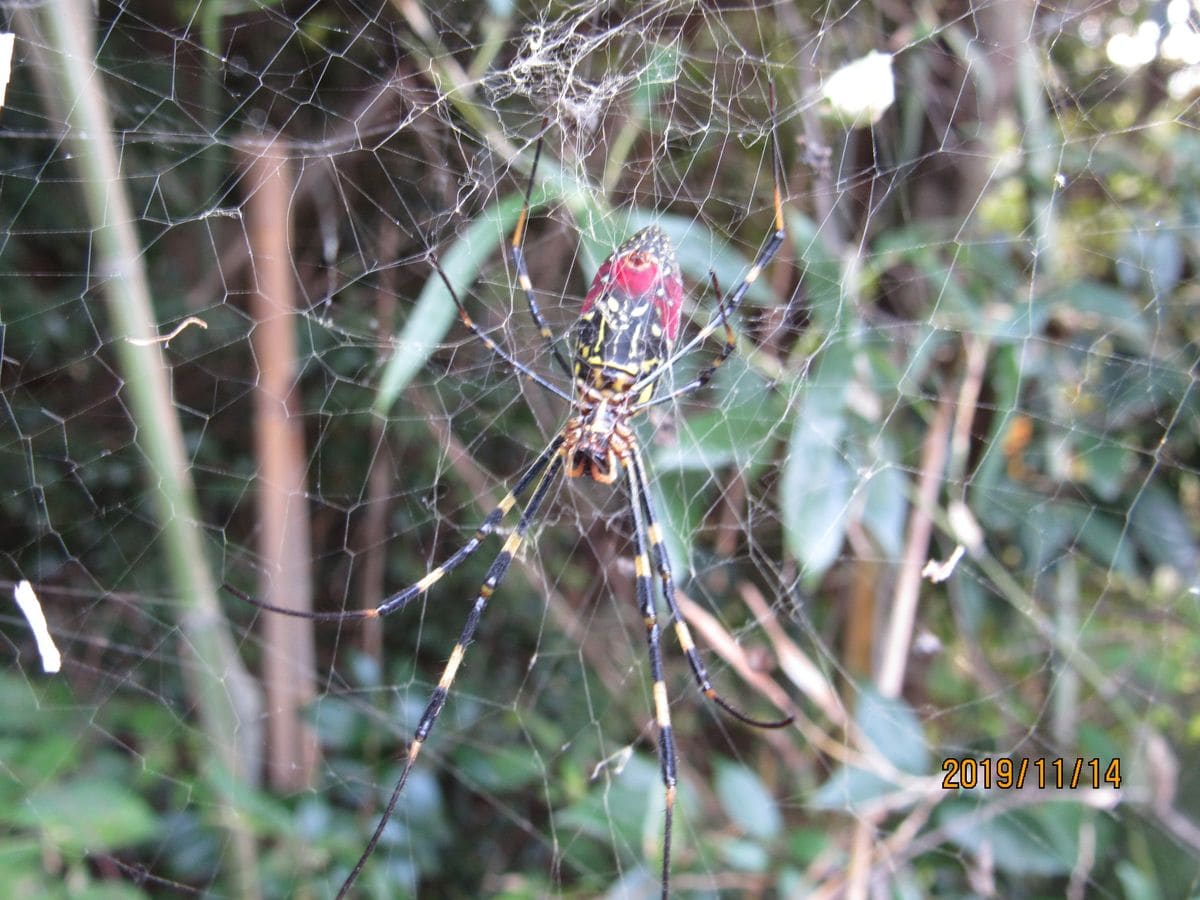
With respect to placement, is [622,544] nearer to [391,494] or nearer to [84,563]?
[391,494]

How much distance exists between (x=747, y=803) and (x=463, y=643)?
0.55 meters

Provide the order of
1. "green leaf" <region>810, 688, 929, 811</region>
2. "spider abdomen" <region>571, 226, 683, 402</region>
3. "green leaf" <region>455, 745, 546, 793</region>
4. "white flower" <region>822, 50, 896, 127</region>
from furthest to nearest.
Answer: "green leaf" <region>455, 745, 546, 793</region>, "green leaf" <region>810, 688, 929, 811</region>, "white flower" <region>822, 50, 896, 127</region>, "spider abdomen" <region>571, 226, 683, 402</region>

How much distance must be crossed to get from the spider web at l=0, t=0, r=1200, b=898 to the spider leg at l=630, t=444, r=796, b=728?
0.03 m

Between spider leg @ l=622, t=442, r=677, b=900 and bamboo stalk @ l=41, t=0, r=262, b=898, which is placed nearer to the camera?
bamboo stalk @ l=41, t=0, r=262, b=898

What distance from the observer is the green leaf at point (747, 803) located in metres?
1.33

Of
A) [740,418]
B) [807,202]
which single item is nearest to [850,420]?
[740,418]

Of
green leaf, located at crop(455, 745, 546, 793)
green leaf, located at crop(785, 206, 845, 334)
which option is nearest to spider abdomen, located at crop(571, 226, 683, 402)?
green leaf, located at crop(785, 206, 845, 334)

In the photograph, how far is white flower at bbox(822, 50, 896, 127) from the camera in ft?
3.80

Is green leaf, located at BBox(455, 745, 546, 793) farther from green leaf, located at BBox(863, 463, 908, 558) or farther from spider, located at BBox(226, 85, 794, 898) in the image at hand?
green leaf, located at BBox(863, 463, 908, 558)

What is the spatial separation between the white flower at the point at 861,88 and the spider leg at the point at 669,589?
2.04 ft

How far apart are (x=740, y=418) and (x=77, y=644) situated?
5.23 ft

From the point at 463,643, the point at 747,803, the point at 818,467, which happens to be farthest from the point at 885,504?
the point at 463,643

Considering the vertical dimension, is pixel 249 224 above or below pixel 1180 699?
above

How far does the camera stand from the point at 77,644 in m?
1.81
